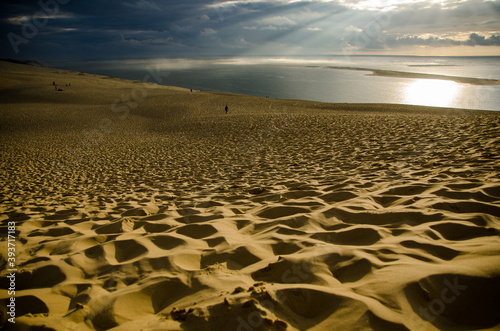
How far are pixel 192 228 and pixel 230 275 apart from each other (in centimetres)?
116

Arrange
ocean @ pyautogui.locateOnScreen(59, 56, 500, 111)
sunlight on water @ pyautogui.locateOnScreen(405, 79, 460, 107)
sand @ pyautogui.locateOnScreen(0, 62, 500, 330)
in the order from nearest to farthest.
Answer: sand @ pyautogui.locateOnScreen(0, 62, 500, 330)
sunlight on water @ pyautogui.locateOnScreen(405, 79, 460, 107)
ocean @ pyautogui.locateOnScreen(59, 56, 500, 111)

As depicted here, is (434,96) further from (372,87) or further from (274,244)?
(274,244)

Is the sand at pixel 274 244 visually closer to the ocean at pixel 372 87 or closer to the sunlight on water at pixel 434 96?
the ocean at pixel 372 87

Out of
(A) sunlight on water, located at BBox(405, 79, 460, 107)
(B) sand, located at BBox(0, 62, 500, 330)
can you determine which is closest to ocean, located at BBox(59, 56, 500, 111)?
(A) sunlight on water, located at BBox(405, 79, 460, 107)

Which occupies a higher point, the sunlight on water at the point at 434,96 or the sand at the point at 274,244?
the sunlight on water at the point at 434,96

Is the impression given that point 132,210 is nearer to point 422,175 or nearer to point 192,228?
point 192,228

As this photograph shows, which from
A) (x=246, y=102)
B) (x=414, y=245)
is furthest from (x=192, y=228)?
(x=246, y=102)

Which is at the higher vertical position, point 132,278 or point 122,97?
point 122,97

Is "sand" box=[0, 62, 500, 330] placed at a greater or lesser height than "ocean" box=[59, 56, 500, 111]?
lesser

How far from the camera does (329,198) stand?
3701 millimetres

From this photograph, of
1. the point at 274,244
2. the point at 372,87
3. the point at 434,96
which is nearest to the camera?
the point at 274,244

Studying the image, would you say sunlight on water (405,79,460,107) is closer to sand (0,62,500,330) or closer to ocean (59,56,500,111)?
ocean (59,56,500,111)

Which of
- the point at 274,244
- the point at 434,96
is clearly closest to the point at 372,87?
the point at 434,96

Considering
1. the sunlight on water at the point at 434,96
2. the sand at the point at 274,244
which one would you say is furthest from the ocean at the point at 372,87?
the sand at the point at 274,244
